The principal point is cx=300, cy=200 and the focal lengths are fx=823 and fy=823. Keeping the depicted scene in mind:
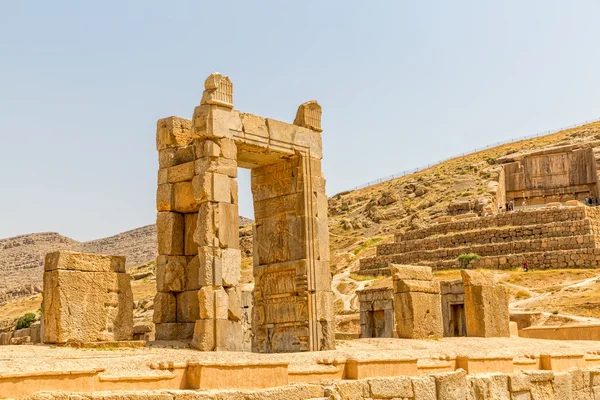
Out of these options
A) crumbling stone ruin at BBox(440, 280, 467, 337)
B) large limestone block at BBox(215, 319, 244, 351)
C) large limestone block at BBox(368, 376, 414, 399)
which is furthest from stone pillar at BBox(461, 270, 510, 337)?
large limestone block at BBox(368, 376, 414, 399)

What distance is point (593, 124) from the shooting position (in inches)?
2771

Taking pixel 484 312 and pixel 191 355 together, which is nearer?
pixel 191 355

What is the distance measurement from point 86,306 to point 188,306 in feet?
7.32

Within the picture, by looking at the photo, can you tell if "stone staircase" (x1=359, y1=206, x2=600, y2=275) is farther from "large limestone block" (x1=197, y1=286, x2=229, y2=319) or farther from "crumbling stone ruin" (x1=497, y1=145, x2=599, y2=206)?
"large limestone block" (x1=197, y1=286, x2=229, y2=319)

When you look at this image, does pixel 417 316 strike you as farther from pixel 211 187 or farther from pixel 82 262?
pixel 82 262

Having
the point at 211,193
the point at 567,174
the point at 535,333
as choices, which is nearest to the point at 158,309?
the point at 211,193

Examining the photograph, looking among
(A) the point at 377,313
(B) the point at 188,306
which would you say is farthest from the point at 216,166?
(A) the point at 377,313

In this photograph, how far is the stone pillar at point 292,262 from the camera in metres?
13.9

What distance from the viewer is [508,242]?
124 ft

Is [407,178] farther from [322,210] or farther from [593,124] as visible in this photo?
[322,210]

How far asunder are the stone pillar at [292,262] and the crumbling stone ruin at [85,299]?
10.4 feet

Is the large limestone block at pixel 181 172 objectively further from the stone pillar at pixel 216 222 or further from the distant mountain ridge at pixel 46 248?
the distant mountain ridge at pixel 46 248

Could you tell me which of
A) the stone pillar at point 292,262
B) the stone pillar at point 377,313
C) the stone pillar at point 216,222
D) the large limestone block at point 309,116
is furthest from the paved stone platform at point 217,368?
the stone pillar at point 377,313

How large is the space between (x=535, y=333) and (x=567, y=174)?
33762mm
